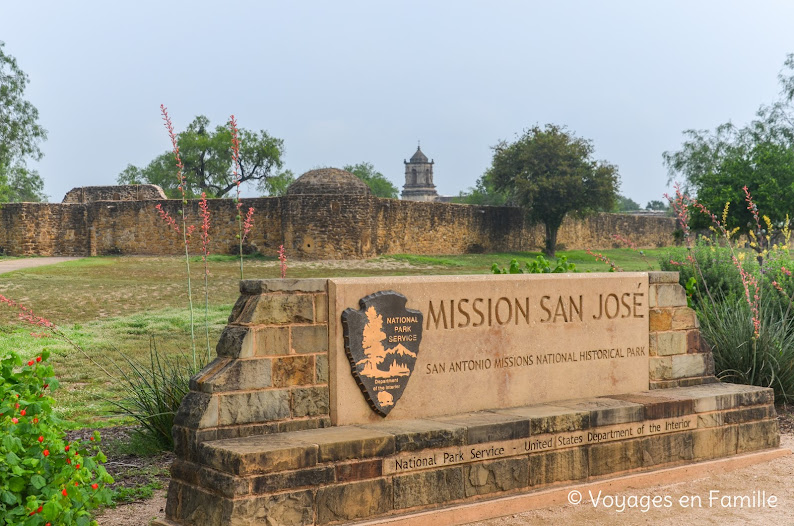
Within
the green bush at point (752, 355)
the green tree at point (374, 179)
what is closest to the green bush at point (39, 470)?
the green bush at point (752, 355)

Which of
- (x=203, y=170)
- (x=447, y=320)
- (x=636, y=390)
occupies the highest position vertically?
(x=203, y=170)

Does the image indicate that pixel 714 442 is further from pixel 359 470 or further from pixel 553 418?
pixel 359 470

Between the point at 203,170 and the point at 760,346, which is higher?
the point at 203,170

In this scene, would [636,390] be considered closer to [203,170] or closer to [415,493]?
[415,493]

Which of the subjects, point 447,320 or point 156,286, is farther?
point 156,286

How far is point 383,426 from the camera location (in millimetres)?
4605

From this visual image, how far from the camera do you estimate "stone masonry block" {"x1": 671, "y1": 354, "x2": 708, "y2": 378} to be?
6.09m

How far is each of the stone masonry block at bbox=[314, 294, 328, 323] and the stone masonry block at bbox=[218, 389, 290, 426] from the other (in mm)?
385

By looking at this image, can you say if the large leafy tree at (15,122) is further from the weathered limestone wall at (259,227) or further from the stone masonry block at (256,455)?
the stone masonry block at (256,455)

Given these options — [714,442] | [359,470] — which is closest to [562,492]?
[359,470]

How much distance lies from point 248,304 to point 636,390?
107 inches

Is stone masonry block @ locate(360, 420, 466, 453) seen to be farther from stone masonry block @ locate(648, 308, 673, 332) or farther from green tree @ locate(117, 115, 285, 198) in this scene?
green tree @ locate(117, 115, 285, 198)

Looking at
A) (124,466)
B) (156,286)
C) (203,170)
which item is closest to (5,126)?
(203,170)

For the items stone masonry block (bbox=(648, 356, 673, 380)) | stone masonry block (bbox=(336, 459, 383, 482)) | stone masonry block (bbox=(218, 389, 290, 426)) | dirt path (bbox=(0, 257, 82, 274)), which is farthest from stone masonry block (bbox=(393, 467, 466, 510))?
dirt path (bbox=(0, 257, 82, 274))
